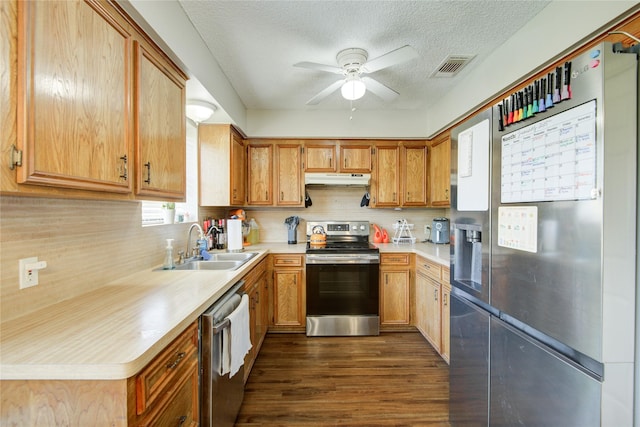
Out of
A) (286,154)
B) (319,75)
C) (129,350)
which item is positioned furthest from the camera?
(286,154)

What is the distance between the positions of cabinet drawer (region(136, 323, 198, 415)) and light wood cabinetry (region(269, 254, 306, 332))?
1823 millimetres

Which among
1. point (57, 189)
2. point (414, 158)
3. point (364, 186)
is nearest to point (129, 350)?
point (57, 189)

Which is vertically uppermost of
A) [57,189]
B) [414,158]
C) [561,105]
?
[414,158]

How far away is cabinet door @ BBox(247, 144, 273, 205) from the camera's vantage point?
338cm

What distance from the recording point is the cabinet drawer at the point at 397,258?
306 cm

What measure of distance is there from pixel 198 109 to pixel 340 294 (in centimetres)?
230

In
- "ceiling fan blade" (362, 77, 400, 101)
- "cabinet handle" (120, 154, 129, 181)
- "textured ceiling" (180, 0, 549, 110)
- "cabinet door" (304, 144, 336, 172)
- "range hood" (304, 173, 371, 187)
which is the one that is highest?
"textured ceiling" (180, 0, 549, 110)

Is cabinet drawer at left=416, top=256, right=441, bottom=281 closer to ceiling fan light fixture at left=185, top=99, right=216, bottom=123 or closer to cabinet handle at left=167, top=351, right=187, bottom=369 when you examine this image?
cabinet handle at left=167, top=351, right=187, bottom=369

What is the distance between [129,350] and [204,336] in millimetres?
487

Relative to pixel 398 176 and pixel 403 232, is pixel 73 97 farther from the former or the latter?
pixel 403 232

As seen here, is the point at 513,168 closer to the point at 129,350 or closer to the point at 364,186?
the point at 129,350

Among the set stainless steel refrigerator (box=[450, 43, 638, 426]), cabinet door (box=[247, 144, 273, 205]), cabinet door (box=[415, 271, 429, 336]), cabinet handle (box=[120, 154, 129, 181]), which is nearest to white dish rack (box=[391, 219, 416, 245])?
cabinet door (box=[415, 271, 429, 336])

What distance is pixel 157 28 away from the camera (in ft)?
4.61

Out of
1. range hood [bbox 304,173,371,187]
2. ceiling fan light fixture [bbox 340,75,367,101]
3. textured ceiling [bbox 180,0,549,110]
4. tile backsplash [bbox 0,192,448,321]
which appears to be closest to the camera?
tile backsplash [bbox 0,192,448,321]
